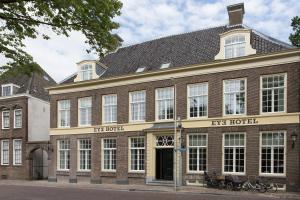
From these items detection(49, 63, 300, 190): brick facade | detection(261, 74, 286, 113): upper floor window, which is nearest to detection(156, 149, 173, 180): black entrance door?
detection(49, 63, 300, 190): brick facade

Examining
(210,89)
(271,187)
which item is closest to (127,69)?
(210,89)

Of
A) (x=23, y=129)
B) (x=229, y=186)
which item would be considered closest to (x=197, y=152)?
(x=229, y=186)

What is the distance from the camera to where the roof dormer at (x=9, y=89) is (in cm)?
3681

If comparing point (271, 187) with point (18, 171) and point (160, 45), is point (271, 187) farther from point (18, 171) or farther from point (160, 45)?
point (18, 171)

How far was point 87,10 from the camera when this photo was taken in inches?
306

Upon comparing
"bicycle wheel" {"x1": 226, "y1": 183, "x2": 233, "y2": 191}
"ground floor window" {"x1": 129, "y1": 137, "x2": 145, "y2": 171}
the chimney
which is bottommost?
"bicycle wheel" {"x1": 226, "y1": 183, "x2": 233, "y2": 191}

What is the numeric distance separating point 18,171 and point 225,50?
22.0 meters

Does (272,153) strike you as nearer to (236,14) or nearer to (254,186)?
(254,186)

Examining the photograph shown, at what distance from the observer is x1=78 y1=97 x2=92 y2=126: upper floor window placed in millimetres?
30483

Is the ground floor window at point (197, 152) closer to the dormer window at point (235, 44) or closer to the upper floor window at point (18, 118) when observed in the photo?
the dormer window at point (235, 44)

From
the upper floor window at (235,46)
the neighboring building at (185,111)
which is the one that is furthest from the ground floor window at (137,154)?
the upper floor window at (235,46)

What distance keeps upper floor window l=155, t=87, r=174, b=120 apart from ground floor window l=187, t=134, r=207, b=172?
2.30m

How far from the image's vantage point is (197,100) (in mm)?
25250

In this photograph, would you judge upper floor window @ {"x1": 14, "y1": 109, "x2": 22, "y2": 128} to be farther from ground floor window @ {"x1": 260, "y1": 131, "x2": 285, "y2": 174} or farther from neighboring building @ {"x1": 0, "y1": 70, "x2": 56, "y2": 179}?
ground floor window @ {"x1": 260, "y1": 131, "x2": 285, "y2": 174}
